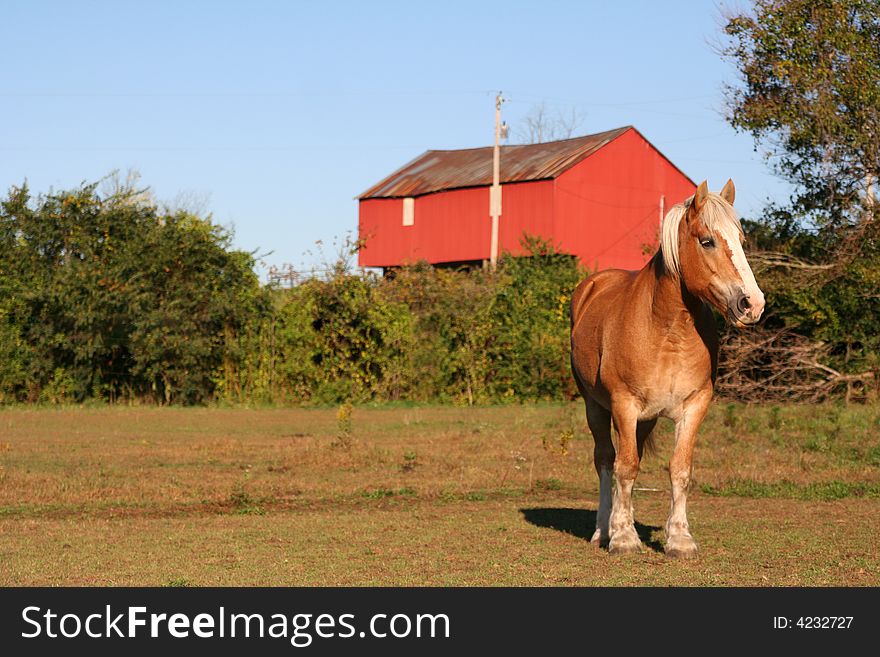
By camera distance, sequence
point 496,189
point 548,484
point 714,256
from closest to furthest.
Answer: point 714,256, point 548,484, point 496,189

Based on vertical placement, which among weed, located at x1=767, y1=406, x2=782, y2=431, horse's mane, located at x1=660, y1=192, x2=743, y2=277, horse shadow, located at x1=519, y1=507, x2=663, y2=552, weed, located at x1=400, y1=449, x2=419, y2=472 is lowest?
horse shadow, located at x1=519, y1=507, x2=663, y2=552

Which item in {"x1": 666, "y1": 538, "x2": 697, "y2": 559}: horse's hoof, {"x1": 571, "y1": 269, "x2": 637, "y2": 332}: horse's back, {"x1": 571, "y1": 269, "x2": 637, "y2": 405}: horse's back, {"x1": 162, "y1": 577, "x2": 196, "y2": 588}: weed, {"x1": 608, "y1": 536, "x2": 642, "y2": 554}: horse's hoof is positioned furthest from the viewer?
{"x1": 571, "y1": 269, "x2": 637, "y2": 332}: horse's back

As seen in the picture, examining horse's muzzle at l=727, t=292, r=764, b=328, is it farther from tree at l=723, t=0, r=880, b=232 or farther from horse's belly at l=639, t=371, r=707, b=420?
tree at l=723, t=0, r=880, b=232

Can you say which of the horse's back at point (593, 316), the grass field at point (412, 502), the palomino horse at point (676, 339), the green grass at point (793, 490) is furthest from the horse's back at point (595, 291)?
the green grass at point (793, 490)

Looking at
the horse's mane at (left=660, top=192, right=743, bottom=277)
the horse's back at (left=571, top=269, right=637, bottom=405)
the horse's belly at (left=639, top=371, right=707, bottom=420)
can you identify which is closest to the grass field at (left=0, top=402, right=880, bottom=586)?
the horse's belly at (left=639, top=371, right=707, bottom=420)

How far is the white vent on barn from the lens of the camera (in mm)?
44969

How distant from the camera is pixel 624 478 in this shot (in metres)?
8.61

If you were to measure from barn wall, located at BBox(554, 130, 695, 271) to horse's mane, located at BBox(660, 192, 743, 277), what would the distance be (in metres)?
32.3

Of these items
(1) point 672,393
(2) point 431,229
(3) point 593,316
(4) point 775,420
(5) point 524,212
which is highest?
(5) point 524,212

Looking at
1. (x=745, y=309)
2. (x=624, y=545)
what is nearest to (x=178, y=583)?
(x=624, y=545)

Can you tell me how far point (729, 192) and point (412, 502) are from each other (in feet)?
16.7

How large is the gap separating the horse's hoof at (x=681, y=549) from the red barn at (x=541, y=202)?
104ft

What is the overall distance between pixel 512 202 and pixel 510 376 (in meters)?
16.9

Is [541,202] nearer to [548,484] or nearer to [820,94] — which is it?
[820,94]
